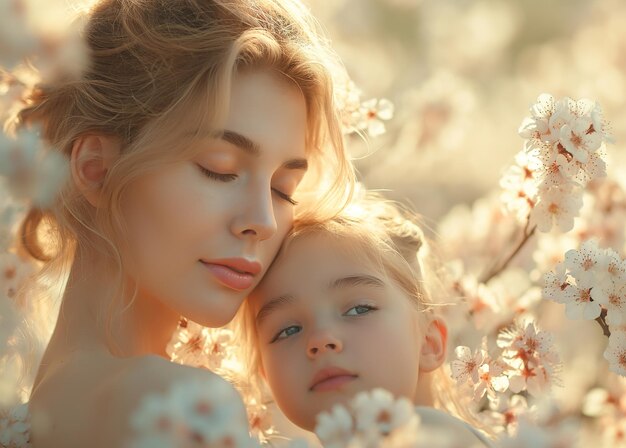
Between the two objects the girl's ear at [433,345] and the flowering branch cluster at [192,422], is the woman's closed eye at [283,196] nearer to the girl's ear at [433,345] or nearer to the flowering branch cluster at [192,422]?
the girl's ear at [433,345]

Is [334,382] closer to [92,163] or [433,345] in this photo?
[433,345]

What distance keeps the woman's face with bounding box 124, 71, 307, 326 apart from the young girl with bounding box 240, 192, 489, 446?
13 centimetres

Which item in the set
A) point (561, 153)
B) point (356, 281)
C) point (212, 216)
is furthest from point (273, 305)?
point (561, 153)

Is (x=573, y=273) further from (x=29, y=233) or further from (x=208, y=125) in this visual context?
(x=29, y=233)

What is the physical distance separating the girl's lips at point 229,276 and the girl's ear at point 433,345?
437 millimetres

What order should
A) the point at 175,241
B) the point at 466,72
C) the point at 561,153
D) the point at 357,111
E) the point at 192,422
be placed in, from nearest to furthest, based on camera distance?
1. the point at 192,422
2. the point at 175,241
3. the point at 561,153
4. the point at 357,111
5. the point at 466,72

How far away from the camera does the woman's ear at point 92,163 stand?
1.69 meters

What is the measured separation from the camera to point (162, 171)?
160 cm

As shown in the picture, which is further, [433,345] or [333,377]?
[433,345]

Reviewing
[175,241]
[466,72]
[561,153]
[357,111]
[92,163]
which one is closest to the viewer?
[175,241]

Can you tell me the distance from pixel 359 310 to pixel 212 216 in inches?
14.2

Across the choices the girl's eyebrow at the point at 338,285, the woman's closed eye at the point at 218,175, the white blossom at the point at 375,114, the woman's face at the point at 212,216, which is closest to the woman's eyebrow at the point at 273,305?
the girl's eyebrow at the point at 338,285

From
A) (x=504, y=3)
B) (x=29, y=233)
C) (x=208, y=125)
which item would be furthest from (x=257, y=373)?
(x=504, y=3)

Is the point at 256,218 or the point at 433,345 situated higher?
the point at 256,218
